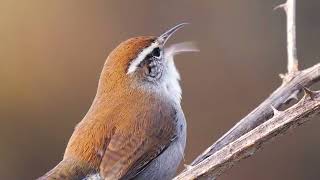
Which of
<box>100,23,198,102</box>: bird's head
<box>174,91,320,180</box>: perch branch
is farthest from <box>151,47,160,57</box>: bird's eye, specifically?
<box>174,91,320,180</box>: perch branch

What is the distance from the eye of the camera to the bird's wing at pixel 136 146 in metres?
4.79

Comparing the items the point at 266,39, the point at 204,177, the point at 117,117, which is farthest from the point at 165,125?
the point at 266,39

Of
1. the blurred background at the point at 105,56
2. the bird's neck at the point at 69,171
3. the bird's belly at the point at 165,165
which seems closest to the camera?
the bird's neck at the point at 69,171

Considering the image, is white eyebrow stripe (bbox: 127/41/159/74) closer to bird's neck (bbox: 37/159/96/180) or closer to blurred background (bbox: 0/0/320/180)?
A: bird's neck (bbox: 37/159/96/180)

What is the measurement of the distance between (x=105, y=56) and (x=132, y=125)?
504 cm

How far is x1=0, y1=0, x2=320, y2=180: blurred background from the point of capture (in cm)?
956

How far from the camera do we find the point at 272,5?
9727 millimetres

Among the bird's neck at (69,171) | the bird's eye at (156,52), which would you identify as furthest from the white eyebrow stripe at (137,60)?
the bird's neck at (69,171)

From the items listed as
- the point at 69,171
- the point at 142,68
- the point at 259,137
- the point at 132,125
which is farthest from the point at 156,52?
the point at 259,137

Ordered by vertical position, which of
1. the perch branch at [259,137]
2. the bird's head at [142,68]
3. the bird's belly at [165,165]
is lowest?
the bird's belly at [165,165]

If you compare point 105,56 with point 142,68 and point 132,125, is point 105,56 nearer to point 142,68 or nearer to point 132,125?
point 142,68

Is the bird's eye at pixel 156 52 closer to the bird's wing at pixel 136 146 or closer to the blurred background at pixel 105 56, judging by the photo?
the bird's wing at pixel 136 146

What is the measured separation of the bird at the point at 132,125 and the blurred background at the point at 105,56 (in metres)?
3.87

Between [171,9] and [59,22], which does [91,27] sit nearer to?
[59,22]
